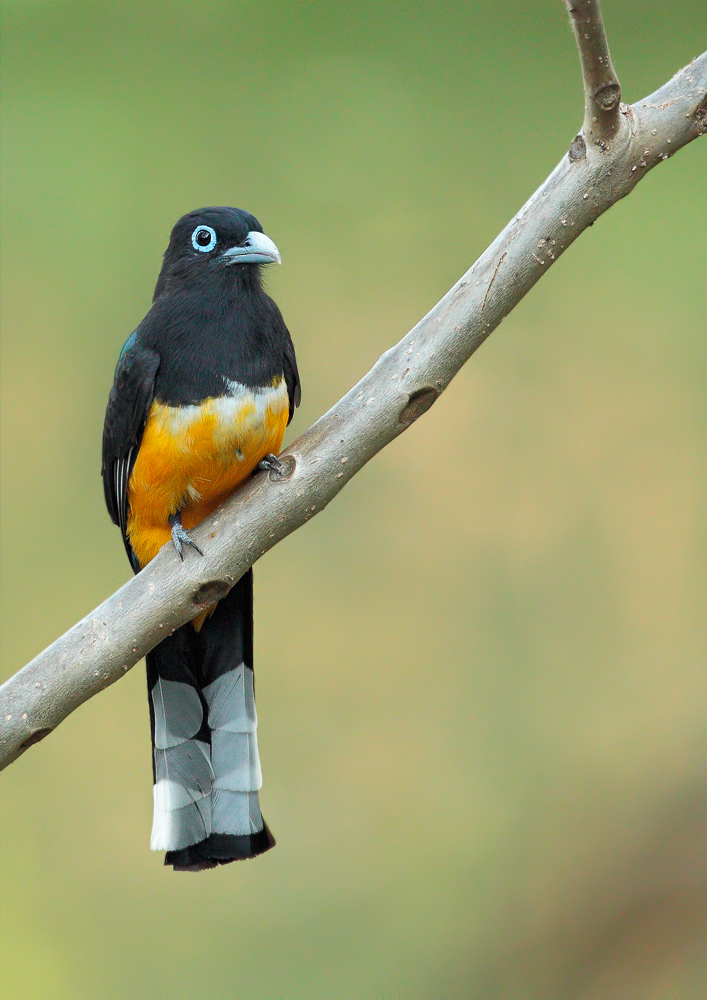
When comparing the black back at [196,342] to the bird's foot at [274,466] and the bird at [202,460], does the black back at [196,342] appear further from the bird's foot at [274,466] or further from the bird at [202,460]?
the bird's foot at [274,466]

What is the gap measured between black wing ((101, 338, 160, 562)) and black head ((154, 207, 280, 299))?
229 millimetres

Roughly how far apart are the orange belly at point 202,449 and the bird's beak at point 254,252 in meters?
0.28

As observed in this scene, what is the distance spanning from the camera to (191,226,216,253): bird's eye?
7.68 ft

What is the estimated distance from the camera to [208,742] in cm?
247

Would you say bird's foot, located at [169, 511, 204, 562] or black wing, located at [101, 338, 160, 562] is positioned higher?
black wing, located at [101, 338, 160, 562]

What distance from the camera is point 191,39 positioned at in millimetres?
5695

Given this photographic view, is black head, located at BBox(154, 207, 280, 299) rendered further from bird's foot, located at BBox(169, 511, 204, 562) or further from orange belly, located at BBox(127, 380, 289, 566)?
bird's foot, located at BBox(169, 511, 204, 562)

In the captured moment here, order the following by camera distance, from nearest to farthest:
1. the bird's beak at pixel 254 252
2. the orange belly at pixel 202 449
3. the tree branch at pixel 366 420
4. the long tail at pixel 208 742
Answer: the tree branch at pixel 366 420, the orange belly at pixel 202 449, the bird's beak at pixel 254 252, the long tail at pixel 208 742

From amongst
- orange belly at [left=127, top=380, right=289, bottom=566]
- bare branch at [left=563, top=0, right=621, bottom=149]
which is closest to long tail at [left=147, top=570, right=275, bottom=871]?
orange belly at [left=127, top=380, right=289, bottom=566]

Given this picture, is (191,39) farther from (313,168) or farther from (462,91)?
(462,91)

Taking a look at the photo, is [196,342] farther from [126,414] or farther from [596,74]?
[596,74]

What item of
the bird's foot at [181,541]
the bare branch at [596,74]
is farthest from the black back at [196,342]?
the bare branch at [596,74]

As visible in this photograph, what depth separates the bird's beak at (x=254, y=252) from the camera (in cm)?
225

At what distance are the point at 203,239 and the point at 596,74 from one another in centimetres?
101
